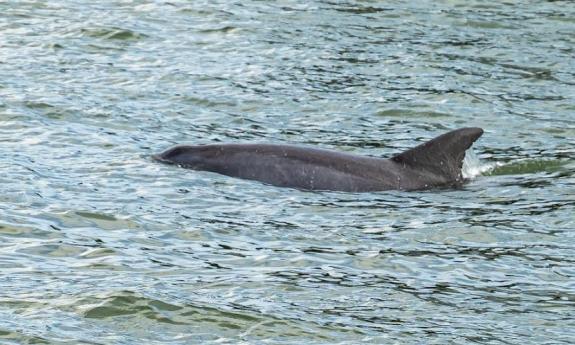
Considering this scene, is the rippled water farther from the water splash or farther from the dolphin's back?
the dolphin's back

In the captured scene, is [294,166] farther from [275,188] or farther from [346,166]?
[346,166]

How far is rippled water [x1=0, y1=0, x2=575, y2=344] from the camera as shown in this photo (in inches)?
376

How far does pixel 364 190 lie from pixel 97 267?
3419mm

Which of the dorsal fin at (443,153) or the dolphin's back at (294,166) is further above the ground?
the dorsal fin at (443,153)

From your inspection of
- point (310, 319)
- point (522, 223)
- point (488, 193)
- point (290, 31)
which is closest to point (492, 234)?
point (522, 223)

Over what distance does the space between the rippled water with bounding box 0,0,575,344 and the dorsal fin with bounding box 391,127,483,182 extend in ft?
0.98

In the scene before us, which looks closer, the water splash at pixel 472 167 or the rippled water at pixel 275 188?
the rippled water at pixel 275 188

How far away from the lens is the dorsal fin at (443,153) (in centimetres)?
1355

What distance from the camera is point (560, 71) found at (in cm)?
1947

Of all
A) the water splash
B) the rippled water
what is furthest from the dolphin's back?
the water splash

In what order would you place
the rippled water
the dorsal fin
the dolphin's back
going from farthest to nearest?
Answer: the dorsal fin → the dolphin's back → the rippled water

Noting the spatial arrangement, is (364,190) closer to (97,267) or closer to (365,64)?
(97,267)

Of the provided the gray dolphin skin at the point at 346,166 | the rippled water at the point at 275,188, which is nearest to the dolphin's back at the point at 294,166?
the gray dolphin skin at the point at 346,166

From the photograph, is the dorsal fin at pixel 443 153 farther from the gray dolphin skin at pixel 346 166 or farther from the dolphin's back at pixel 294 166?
the dolphin's back at pixel 294 166
